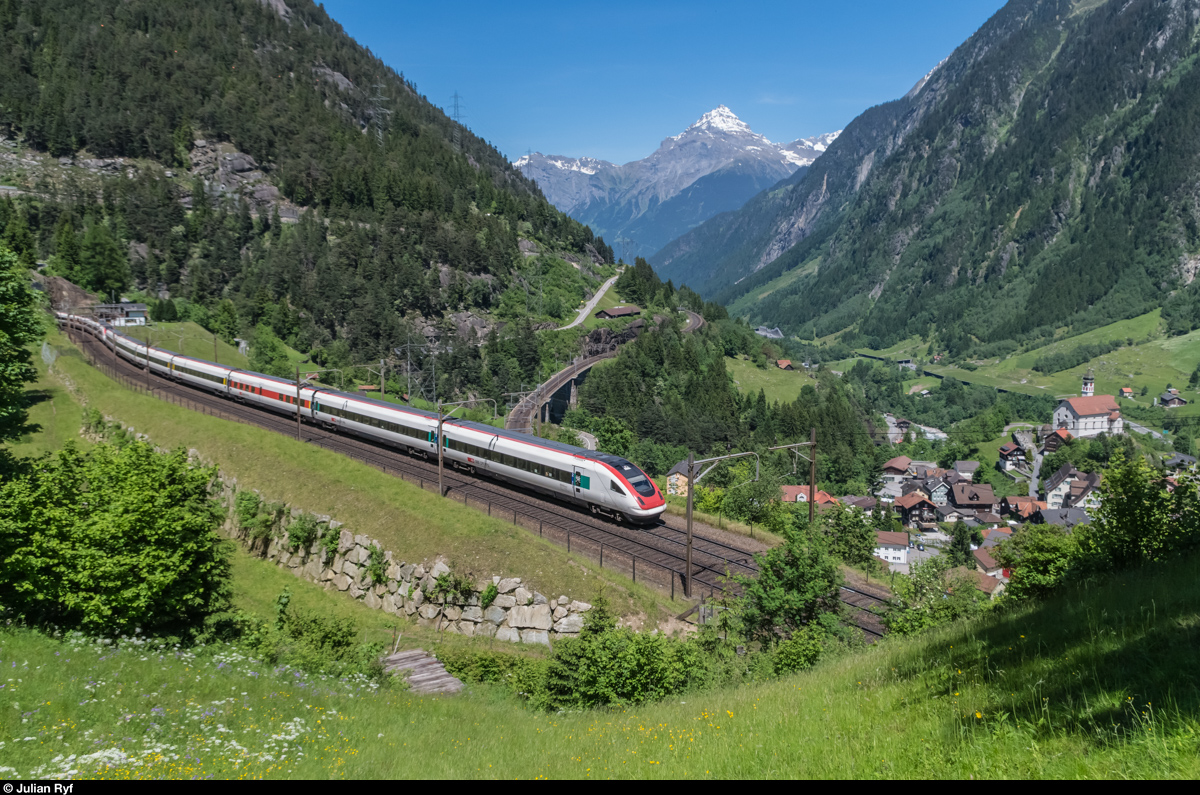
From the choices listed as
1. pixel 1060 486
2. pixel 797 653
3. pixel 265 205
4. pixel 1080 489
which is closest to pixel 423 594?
pixel 797 653

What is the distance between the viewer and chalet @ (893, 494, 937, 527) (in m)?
125

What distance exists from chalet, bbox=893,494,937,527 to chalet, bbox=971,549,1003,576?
82.9 feet

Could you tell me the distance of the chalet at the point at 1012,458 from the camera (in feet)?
514

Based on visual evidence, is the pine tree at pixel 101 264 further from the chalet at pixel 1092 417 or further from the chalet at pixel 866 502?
the chalet at pixel 1092 417

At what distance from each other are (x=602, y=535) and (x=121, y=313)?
10475 centimetres

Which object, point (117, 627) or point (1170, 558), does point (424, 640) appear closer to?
point (117, 627)

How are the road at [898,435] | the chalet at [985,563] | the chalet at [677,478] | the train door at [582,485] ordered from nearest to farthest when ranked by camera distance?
1. the train door at [582,485]
2. the chalet at [985,563]
3. the chalet at [677,478]
4. the road at [898,435]

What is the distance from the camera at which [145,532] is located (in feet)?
74.2

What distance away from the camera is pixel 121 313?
10294 centimetres

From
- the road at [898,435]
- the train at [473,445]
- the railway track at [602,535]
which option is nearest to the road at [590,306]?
the train at [473,445]

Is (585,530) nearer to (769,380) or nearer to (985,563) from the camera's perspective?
(985,563)

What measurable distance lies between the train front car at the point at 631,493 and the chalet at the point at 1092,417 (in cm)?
17803

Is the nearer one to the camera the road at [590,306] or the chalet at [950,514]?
the chalet at [950,514]

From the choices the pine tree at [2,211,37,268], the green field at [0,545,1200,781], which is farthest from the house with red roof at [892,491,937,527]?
the pine tree at [2,211,37,268]
